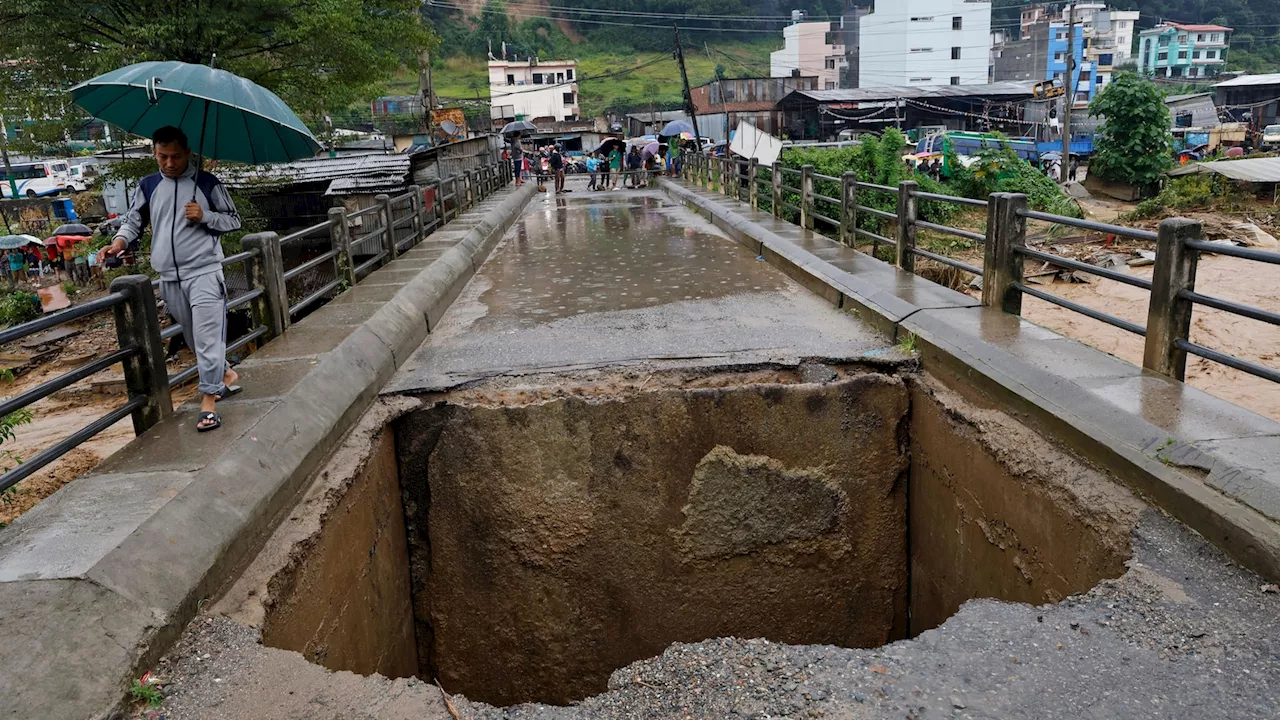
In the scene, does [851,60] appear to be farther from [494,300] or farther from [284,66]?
[494,300]

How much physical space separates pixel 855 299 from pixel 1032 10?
100451 mm

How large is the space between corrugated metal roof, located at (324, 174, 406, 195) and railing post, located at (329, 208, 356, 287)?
8.93 m

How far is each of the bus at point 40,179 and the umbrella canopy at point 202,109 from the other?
48280 millimetres

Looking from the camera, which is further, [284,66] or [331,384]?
[284,66]

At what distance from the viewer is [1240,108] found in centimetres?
5803

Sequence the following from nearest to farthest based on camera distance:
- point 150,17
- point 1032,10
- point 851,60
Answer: point 150,17
point 851,60
point 1032,10

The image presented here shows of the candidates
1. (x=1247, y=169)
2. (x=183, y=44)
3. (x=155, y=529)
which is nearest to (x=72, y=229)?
(x=183, y=44)

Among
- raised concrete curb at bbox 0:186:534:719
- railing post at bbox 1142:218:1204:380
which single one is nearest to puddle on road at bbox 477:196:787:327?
raised concrete curb at bbox 0:186:534:719

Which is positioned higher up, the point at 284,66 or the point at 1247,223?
the point at 284,66

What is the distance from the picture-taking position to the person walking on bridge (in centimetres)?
454

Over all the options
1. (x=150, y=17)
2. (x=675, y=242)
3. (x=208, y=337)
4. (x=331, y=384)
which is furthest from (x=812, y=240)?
(x=150, y=17)

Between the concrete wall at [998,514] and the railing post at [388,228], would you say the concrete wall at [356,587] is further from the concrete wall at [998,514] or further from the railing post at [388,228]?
the railing post at [388,228]

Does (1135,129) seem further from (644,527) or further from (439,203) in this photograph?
(644,527)

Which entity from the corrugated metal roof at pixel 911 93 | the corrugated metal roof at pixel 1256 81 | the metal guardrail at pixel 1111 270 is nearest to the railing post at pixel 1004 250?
the metal guardrail at pixel 1111 270
